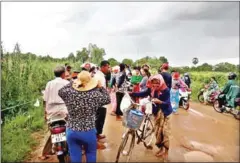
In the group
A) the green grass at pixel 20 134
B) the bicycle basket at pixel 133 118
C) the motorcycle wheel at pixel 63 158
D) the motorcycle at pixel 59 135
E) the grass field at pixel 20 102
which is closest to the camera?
the motorcycle at pixel 59 135

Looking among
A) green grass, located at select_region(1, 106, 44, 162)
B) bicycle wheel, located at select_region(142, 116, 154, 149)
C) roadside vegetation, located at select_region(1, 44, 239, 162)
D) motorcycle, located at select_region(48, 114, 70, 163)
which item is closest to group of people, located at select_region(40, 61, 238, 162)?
motorcycle, located at select_region(48, 114, 70, 163)

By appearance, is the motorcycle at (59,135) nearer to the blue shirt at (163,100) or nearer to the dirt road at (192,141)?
the dirt road at (192,141)

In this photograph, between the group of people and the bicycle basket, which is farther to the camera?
the bicycle basket

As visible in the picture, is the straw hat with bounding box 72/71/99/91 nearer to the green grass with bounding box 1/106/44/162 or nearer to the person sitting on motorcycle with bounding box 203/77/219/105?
the green grass with bounding box 1/106/44/162

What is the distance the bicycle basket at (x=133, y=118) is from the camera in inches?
192

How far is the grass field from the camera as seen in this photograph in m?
5.54

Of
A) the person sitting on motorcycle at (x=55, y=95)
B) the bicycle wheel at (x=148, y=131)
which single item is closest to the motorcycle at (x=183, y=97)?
the bicycle wheel at (x=148, y=131)

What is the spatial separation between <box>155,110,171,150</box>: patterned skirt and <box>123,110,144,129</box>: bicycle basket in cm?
70

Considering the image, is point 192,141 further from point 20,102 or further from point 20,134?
point 20,102

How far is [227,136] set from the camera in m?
7.72

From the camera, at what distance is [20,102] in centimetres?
789

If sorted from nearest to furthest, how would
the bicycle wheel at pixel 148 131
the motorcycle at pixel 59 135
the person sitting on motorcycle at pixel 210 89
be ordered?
1. the motorcycle at pixel 59 135
2. the bicycle wheel at pixel 148 131
3. the person sitting on motorcycle at pixel 210 89

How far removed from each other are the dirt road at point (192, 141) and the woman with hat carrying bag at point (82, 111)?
1.70 meters

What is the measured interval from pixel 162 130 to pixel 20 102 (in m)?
3.99
